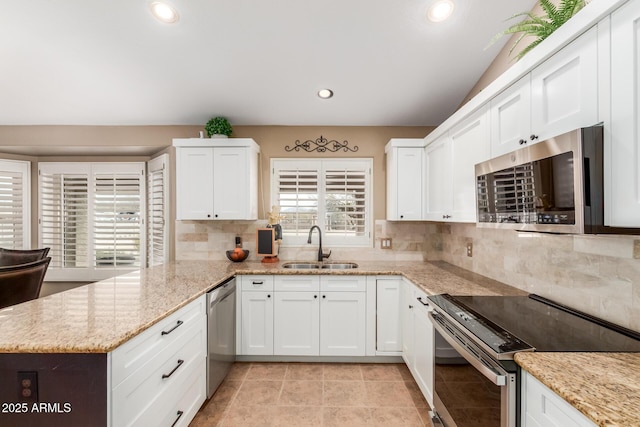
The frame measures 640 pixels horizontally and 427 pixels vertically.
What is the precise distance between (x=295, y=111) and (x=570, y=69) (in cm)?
227

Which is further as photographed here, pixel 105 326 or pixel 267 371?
pixel 267 371

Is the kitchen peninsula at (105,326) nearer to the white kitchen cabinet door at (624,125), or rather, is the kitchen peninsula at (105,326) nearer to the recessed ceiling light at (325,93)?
the white kitchen cabinet door at (624,125)

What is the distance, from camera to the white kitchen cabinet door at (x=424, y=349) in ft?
6.34

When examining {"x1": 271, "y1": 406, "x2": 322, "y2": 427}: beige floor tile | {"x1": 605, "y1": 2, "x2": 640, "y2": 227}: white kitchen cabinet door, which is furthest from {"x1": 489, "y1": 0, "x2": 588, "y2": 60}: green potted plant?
{"x1": 271, "y1": 406, "x2": 322, "y2": 427}: beige floor tile

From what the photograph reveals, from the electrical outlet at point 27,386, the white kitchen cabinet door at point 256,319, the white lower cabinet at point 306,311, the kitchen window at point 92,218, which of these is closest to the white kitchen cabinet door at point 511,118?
the white lower cabinet at point 306,311

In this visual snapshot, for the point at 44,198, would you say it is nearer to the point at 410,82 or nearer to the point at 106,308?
the point at 106,308

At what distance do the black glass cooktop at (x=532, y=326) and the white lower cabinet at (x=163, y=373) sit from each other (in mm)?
1509

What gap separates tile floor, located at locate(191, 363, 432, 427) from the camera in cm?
196

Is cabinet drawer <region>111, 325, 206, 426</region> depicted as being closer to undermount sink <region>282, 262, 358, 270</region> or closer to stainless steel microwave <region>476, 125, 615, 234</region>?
undermount sink <region>282, 262, 358, 270</region>

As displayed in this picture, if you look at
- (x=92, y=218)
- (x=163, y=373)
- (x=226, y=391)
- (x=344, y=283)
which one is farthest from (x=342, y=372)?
(x=92, y=218)

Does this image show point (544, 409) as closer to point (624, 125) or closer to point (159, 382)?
point (624, 125)

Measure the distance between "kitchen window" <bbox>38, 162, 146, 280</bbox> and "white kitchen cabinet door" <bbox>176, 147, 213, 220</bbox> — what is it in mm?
1003

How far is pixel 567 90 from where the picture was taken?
47.6 inches

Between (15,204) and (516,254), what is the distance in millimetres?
5320
